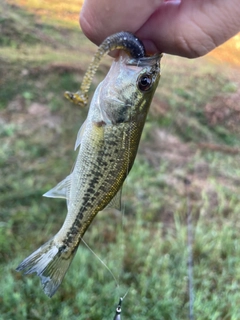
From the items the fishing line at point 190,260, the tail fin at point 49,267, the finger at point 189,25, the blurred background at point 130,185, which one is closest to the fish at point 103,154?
the tail fin at point 49,267

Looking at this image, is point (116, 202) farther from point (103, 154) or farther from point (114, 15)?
point (114, 15)

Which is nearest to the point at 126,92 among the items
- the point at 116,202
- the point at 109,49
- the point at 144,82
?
the point at 144,82

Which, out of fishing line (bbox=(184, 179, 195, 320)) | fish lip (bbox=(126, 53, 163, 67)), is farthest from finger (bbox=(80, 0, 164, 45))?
fishing line (bbox=(184, 179, 195, 320))

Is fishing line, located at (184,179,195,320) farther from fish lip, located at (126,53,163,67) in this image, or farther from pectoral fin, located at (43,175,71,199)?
fish lip, located at (126,53,163,67)

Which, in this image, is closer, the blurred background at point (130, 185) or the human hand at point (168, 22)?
the human hand at point (168, 22)

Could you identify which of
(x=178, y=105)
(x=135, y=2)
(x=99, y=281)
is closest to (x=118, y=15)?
(x=135, y=2)

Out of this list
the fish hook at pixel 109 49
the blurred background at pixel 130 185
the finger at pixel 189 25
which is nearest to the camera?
the fish hook at pixel 109 49

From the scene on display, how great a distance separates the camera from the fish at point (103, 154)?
1.36 metres

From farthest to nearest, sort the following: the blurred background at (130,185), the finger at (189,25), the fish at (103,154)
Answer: the blurred background at (130,185) < the fish at (103,154) < the finger at (189,25)

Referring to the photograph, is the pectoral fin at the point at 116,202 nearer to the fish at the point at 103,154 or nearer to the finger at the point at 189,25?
the fish at the point at 103,154

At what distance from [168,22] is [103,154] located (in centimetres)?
55

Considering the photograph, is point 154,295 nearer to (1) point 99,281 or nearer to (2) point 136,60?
(1) point 99,281

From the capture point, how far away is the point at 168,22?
51.3 inches

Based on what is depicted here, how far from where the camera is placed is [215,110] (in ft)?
16.4
